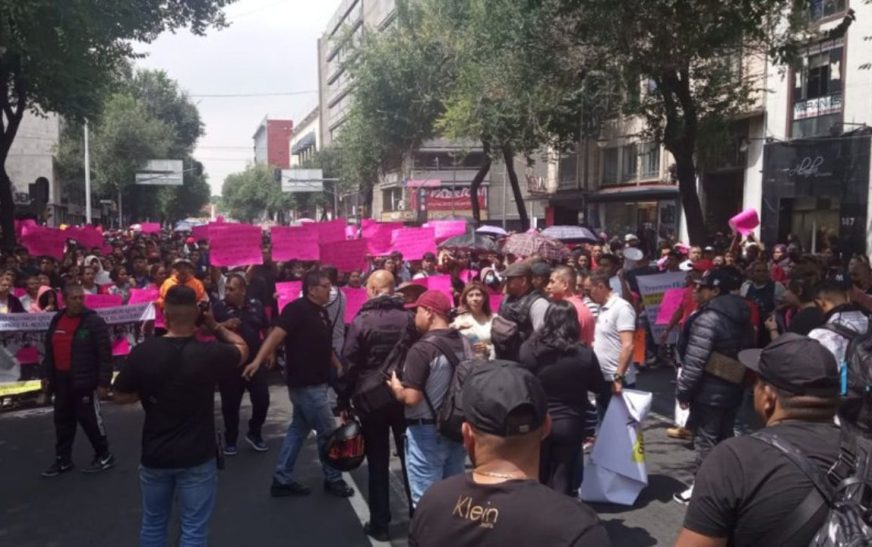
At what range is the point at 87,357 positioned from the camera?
245 inches

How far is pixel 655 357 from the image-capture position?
11.2 m

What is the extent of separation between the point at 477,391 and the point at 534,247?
12063 millimetres

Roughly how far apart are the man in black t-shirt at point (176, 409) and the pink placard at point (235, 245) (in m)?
6.16

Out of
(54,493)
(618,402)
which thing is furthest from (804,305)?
(54,493)

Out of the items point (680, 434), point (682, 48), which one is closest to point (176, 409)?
point (680, 434)

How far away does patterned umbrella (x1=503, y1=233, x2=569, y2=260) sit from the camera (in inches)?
542

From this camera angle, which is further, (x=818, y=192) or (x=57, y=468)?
(x=818, y=192)

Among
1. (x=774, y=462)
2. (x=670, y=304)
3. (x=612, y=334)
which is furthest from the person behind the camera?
(x=670, y=304)

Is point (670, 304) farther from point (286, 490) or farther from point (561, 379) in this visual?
point (286, 490)

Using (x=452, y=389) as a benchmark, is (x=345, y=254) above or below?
above

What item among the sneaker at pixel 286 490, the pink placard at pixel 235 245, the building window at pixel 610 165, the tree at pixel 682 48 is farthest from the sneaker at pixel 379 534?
the building window at pixel 610 165

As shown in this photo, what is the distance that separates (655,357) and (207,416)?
27.6 feet

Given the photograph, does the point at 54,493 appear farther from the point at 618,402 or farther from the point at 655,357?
the point at 655,357

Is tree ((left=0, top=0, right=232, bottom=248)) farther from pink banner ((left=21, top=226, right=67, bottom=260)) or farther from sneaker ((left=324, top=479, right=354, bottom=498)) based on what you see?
sneaker ((left=324, top=479, right=354, bottom=498))
